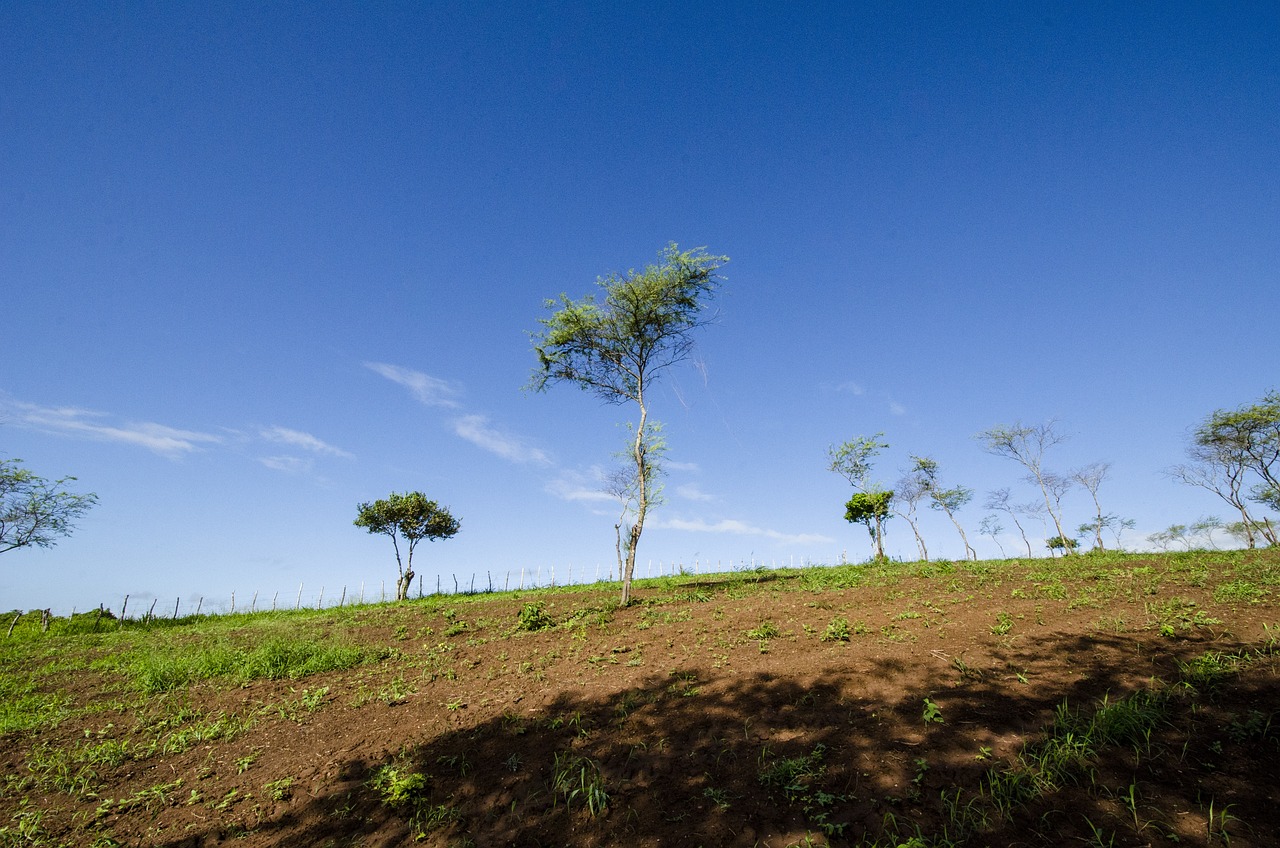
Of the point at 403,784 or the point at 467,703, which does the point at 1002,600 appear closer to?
the point at 467,703

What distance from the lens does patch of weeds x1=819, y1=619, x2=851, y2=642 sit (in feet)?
29.0

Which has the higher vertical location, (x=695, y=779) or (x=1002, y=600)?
(x=1002, y=600)

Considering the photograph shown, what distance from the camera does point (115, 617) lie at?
105ft

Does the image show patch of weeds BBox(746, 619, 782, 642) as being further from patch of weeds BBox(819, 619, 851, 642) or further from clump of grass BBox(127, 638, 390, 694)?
clump of grass BBox(127, 638, 390, 694)

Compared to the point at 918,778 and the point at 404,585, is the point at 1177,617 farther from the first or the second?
the point at 404,585

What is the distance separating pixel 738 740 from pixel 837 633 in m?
3.96

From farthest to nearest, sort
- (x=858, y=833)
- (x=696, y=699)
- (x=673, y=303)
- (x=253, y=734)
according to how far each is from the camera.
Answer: (x=673, y=303) → (x=253, y=734) → (x=696, y=699) → (x=858, y=833)

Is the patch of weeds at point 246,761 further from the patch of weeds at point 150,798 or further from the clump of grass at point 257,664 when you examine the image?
the clump of grass at point 257,664

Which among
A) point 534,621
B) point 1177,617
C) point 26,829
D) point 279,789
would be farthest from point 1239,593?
point 26,829

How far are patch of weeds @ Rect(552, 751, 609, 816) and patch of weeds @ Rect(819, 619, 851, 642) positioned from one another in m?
4.84

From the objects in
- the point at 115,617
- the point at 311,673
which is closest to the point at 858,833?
the point at 311,673

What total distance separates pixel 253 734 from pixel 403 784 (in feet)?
13.7

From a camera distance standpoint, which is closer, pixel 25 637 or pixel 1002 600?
pixel 1002 600

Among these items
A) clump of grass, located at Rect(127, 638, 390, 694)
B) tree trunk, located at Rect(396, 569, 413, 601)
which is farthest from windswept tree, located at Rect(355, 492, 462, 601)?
clump of grass, located at Rect(127, 638, 390, 694)
